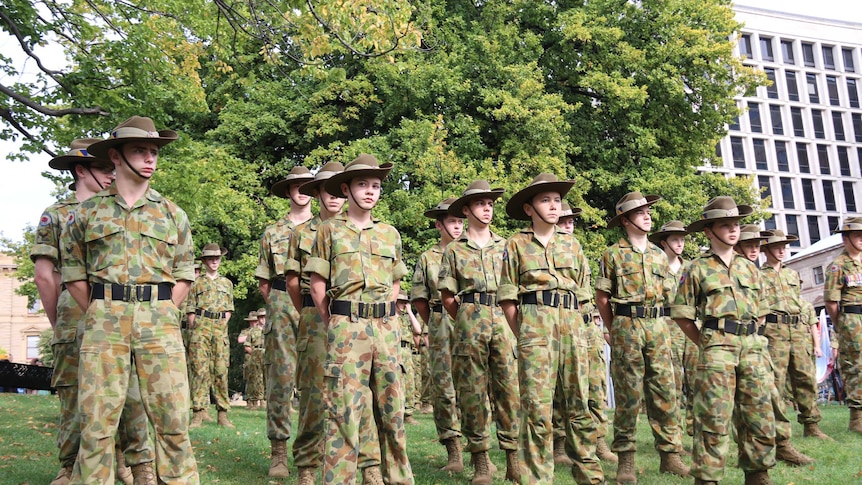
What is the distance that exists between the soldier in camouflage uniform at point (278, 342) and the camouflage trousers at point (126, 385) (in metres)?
2.74

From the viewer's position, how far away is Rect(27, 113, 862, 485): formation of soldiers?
6.04 metres

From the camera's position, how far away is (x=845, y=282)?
11.8 metres

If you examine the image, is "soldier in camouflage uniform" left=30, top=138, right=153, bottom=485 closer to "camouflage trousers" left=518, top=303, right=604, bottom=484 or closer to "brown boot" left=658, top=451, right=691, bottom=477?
"camouflage trousers" left=518, top=303, right=604, bottom=484

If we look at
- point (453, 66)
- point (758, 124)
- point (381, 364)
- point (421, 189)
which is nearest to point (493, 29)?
point (453, 66)

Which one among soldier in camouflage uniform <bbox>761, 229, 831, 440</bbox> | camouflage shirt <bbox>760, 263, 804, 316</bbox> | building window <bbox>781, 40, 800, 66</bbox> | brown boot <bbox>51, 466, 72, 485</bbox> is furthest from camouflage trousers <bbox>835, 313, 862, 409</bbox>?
building window <bbox>781, 40, 800, 66</bbox>

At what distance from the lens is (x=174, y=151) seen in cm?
1819

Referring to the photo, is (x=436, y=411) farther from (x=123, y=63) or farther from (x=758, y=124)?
(x=758, y=124)

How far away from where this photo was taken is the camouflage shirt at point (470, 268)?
29.5 ft

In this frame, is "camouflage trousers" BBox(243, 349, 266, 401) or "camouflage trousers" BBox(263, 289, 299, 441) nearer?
"camouflage trousers" BBox(263, 289, 299, 441)

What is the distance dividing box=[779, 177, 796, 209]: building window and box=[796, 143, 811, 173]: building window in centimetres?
181

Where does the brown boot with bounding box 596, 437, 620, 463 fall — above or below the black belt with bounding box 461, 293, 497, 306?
below

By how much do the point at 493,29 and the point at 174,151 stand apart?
44.2 ft

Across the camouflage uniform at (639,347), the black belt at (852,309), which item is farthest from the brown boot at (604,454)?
the black belt at (852,309)

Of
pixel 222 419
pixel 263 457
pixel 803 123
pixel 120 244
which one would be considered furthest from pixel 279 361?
pixel 803 123
